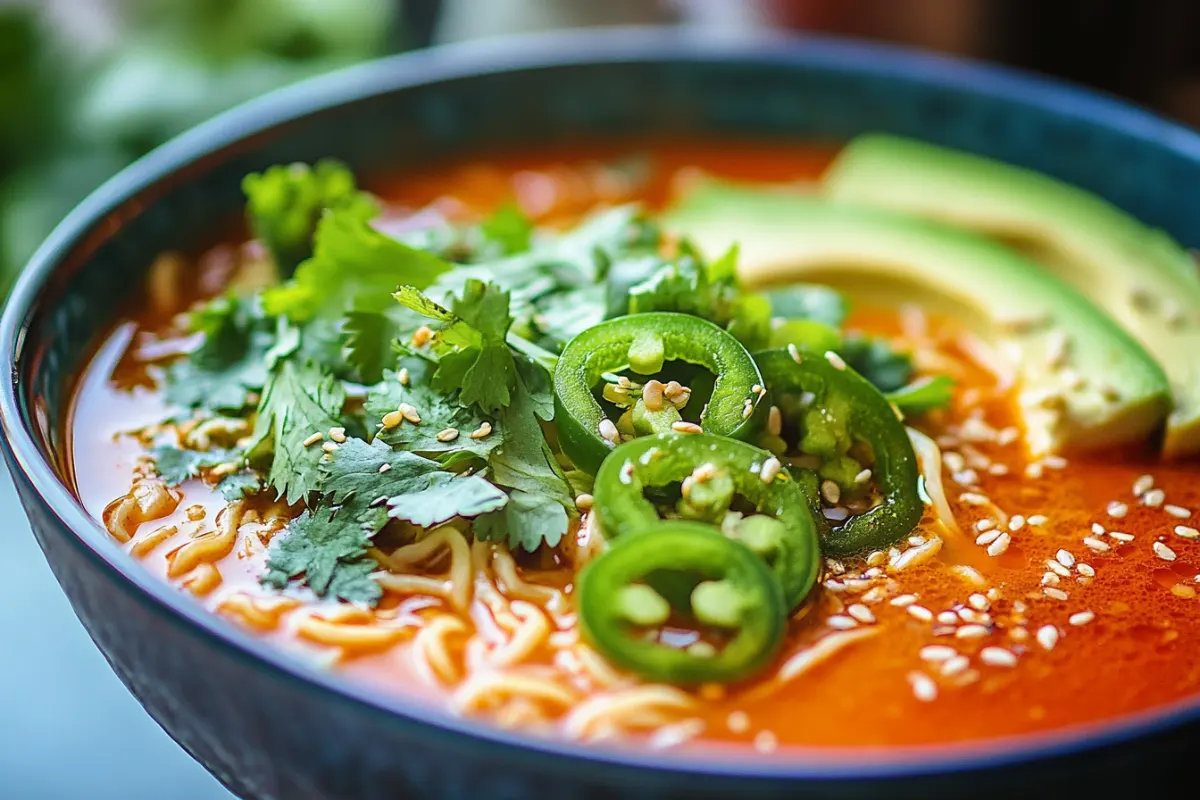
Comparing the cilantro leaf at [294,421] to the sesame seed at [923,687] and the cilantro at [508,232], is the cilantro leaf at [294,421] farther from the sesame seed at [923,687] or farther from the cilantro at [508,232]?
the sesame seed at [923,687]

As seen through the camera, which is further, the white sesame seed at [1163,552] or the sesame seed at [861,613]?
the white sesame seed at [1163,552]

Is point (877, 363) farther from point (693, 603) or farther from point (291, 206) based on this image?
point (291, 206)

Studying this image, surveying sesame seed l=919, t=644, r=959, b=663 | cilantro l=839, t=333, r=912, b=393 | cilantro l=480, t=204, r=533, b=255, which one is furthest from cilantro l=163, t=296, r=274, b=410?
sesame seed l=919, t=644, r=959, b=663

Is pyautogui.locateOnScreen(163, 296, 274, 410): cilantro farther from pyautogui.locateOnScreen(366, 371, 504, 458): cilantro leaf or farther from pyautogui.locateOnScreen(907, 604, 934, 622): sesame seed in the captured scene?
pyautogui.locateOnScreen(907, 604, 934, 622): sesame seed

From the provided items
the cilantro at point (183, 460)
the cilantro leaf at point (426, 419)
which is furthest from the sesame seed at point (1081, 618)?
the cilantro at point (183, 460)

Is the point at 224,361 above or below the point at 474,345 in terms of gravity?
above

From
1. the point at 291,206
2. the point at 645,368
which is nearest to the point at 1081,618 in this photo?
the point at 645,368

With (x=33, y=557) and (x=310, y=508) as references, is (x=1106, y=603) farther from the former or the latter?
(x=33, y=557)
